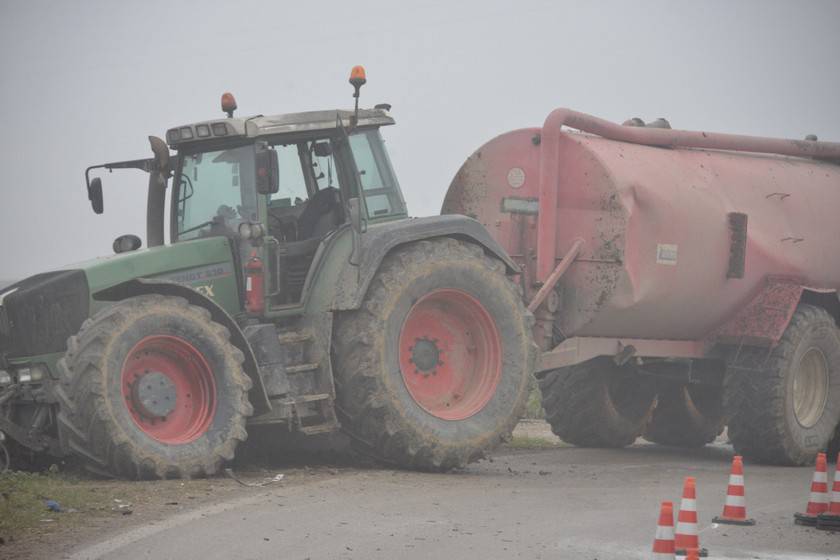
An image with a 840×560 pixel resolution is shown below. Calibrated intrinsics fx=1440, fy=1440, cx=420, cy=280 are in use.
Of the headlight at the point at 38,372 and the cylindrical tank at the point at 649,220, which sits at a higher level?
the cylindrical tank at the point at 649,220

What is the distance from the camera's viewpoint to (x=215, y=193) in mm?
12570

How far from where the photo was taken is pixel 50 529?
8.99 m

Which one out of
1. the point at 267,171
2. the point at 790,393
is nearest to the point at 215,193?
the point at 267,171

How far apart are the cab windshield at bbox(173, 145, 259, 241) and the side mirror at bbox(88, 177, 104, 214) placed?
679 mm

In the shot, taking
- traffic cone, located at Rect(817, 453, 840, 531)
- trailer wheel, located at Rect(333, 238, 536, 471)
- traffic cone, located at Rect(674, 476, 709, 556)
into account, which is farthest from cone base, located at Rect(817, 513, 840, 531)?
trailer wheel, located at Rect(333, 238, 536, 471)

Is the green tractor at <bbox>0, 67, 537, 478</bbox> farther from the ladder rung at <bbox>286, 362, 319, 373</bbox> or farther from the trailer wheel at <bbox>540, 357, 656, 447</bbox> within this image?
the trailer wheel at <bbox>540, 357, 656, 447</bbox>

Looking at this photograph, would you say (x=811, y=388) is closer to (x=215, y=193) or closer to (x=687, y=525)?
(x=215, y=193)

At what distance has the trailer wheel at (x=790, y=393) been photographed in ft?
48.7

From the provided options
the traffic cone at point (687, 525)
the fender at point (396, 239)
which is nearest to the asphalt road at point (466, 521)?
the traffic cone at point (687, 525)

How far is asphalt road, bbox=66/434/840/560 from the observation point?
8.58 metres

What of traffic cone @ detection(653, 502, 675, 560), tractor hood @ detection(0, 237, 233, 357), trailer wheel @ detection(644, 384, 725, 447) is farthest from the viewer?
trailer wheel @ detection(644, 384, 725, 447)

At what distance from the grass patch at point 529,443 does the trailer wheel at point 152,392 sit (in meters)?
5.48

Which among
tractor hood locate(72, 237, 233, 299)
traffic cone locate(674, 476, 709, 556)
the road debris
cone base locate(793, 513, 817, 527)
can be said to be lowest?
cone base locate(793, 513, 817, 527)

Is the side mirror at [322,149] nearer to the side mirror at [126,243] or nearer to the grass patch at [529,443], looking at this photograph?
the side mirror at [126,243]
